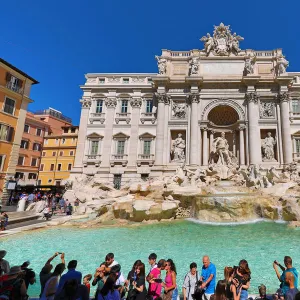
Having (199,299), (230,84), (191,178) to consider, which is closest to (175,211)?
(191,178)

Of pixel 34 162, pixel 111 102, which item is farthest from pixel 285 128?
pixel 34 162

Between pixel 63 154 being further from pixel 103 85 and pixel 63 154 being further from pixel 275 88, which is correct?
pixel 275 88

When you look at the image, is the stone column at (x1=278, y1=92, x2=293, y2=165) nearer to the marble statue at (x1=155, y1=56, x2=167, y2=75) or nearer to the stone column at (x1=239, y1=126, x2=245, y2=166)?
the stone column at (x1=239, y1=126, x2=245, y2=166)

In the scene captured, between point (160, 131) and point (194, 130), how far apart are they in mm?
3827

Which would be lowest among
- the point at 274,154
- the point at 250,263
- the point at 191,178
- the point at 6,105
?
the point at 250,263

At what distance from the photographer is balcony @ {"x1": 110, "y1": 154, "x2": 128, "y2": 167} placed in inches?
995

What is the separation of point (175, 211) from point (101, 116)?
17.3m

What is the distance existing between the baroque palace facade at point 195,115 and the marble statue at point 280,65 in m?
0.09

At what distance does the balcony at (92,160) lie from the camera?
83.6 ft

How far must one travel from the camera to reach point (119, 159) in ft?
83.3

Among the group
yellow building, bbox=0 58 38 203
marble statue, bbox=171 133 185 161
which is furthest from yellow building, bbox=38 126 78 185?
marble statue, bbox=171 133 185 161

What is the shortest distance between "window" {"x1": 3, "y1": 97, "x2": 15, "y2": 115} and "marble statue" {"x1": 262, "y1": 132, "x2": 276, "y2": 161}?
2649cm

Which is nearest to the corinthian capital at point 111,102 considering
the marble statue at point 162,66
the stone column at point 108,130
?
the stone column at point 108,130

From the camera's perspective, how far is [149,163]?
24844mm
